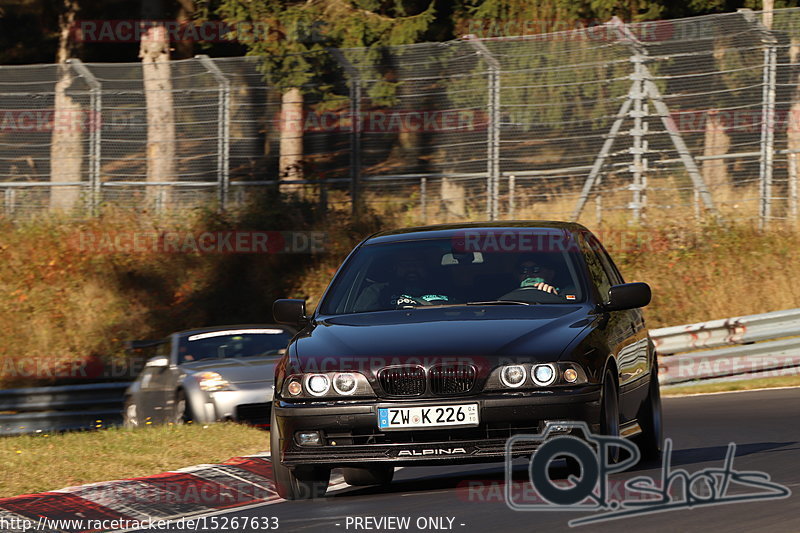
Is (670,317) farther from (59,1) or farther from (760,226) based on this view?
(59,1)

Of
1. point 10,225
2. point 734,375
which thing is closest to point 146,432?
point 734,375

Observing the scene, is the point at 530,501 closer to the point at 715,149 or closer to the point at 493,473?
the point at 493,473

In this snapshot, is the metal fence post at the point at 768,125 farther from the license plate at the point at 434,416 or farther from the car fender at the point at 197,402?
the license plate at the point at 434,416

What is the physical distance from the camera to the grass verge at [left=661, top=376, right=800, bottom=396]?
16922 millimetres

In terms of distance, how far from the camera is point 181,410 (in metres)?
16.3

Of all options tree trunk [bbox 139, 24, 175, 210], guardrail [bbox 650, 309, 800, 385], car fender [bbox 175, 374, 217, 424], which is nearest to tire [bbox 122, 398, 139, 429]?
car fender [bbox 175, 374, 217, 424]

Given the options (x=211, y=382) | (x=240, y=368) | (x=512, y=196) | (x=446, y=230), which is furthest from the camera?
(x=512, y=196)

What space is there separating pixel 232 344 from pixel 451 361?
976cm

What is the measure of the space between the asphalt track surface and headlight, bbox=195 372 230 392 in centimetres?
526

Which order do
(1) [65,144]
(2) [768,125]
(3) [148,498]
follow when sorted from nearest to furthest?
(3) [148,498] < (2) [768,125] < (1) [65,144]

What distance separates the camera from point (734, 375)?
18.0 metres

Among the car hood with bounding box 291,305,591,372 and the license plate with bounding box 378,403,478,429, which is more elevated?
the car hood with bounding box 291,305,591,372

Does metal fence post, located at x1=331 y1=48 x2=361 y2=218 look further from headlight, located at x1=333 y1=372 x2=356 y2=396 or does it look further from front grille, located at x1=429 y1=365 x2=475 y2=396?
front grille, located at x1=429 y1=365 x2=475 y2=396

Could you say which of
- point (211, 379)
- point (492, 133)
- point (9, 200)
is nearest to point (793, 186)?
point (492, 133)
